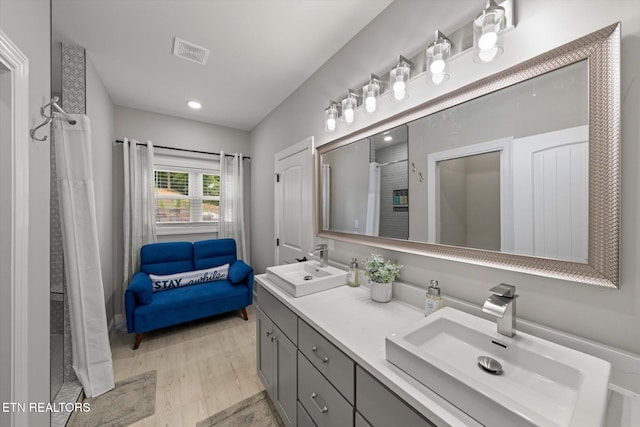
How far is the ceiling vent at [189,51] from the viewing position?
5.97 ft

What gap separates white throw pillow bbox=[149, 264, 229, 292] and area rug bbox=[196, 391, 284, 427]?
162 centimetres

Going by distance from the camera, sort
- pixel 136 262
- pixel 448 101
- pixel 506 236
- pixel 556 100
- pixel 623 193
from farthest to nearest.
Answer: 1. pixel 136 262
2. pixel 448 101
3. pixel 506 236
4. pixel 556 100
5. pixel 623 193

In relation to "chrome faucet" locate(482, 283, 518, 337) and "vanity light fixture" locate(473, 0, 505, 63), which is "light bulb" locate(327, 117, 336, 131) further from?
"chrome faucet" locate(482, 283, 518, 337)

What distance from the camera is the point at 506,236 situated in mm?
961

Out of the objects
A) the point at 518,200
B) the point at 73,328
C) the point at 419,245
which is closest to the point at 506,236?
the point at 518,200

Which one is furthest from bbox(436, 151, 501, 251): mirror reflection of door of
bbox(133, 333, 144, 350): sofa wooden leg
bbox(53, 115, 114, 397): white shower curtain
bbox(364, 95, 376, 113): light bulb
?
bbox(133, 333, 144, 350): sofa wooden leg

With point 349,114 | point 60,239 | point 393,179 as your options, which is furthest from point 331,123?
point 60,239

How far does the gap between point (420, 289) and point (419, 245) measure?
0.23 metres

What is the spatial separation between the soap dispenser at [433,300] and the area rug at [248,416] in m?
1.23

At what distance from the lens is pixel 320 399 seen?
42.3 inches

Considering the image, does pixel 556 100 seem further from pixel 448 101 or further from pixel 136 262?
pixel 136 262

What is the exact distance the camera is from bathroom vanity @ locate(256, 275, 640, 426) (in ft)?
2.19

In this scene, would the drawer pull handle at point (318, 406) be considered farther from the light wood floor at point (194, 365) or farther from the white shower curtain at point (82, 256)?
the white shower curtain at point (82, 256)

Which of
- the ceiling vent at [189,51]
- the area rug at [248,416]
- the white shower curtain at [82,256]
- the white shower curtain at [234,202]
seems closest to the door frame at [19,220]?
the white shower curtain at [82,256]
